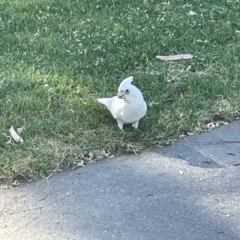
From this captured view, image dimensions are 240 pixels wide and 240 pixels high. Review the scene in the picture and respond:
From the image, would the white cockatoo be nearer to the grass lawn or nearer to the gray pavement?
the grass lawn

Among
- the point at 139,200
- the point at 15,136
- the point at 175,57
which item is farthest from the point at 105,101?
the point at 175,57

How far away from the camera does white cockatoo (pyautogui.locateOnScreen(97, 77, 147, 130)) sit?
3.29 m

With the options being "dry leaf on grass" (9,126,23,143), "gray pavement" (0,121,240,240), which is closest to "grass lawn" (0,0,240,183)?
"dry leaf on grass" (9,126,23,143)

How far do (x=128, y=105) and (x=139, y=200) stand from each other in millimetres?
621

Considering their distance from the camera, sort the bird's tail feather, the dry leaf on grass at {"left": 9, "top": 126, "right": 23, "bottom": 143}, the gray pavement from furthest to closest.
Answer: the bird's tail feather
the dry leaf on grass at {"left": 9, "top": 126, "right": 23, "bottom": 143}
the gray pavement

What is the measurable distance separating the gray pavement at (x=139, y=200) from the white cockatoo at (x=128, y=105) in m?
0.22

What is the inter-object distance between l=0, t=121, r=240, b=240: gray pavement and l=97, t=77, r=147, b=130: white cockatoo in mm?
222

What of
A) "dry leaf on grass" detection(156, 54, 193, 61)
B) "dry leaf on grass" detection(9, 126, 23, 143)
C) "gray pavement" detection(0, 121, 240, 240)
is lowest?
"gray pavement" detection(0, 121, 240, 240)

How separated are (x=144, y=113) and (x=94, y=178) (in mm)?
530

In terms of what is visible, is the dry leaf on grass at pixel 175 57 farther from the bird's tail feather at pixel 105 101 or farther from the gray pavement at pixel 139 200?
the gray pavement at pixel 139 200

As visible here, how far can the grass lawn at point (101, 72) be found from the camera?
3355 millimetres

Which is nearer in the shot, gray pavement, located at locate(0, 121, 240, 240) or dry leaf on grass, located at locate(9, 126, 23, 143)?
gray pavement, located at locate(0, 121, 240, 240)

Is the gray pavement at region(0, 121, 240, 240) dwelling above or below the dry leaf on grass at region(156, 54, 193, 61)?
below

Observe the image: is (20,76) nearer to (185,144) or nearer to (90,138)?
(90,138)
